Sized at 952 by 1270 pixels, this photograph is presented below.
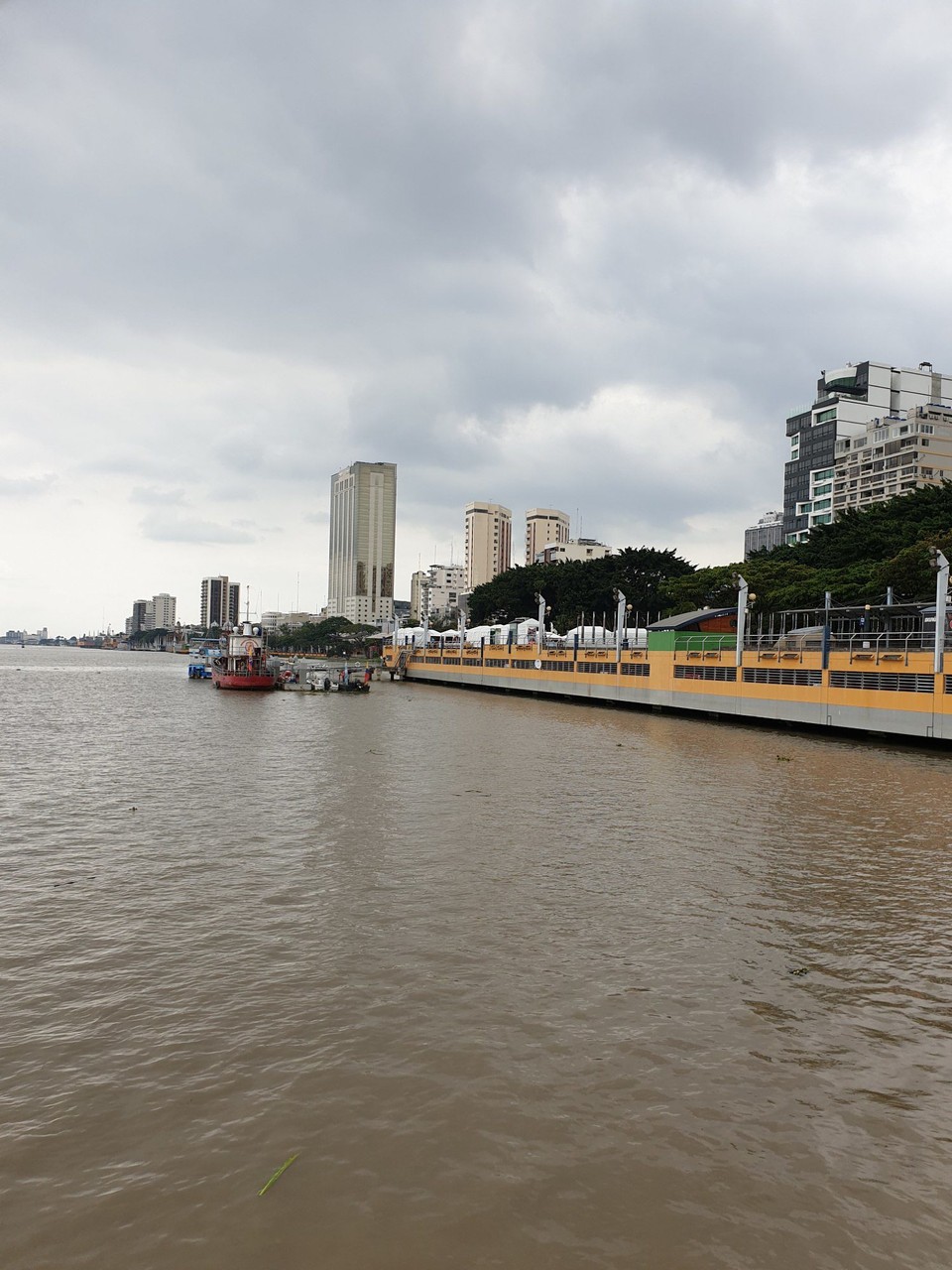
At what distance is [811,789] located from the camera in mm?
22094

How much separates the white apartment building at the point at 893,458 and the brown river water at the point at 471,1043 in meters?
113

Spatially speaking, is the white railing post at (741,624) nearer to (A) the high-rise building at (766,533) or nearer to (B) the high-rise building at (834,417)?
(B) the high-rise building at (834,417)

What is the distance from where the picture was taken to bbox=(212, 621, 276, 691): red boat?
7275 centimetres

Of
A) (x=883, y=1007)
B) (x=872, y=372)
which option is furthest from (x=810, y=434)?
(x=883, y=1007)

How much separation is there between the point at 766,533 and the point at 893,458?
58902mm

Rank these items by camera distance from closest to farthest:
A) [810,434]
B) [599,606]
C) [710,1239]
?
[710,1239], [599,606], [810,434]

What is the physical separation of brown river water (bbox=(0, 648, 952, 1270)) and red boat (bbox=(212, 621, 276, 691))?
5712 cm

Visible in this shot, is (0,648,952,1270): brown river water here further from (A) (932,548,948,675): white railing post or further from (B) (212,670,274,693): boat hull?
(B) (212,670,274,693): boat hull

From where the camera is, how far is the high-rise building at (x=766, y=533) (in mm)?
173875

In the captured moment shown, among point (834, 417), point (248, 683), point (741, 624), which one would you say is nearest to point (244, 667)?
point (248, 683)

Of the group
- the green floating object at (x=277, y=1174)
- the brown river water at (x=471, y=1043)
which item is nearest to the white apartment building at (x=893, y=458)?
the brown river water at (x=471, y=1043)

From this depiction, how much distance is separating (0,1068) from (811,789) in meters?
20.2

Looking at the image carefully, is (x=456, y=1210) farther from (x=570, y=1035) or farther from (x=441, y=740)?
(x=441, y=740)

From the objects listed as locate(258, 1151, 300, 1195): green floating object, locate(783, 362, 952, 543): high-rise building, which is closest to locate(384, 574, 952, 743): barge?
locate(258, 1151, 300, 1195): green floating object
